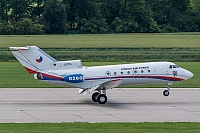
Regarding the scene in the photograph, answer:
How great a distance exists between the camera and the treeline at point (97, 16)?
384 ft

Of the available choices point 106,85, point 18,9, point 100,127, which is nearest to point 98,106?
point 106,85

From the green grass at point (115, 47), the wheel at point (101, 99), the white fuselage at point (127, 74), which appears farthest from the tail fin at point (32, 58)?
the green grass at point (115, 47)

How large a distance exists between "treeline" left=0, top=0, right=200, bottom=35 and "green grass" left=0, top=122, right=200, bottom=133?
84942 millimetres

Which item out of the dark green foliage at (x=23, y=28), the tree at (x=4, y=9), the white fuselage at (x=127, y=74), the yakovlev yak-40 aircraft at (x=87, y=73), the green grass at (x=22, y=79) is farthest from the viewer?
the tree at (x=4, y=9)

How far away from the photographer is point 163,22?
13150 cm

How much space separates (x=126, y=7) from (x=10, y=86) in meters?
83.6

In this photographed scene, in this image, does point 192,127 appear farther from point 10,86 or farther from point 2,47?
point 2,47

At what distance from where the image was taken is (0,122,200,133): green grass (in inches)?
1053

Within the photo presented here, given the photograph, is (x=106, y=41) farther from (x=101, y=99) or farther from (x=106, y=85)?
(x=101, y=99)

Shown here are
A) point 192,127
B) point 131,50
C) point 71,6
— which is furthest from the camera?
point 71,6

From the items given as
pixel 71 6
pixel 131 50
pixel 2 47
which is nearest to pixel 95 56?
pixel 131 50

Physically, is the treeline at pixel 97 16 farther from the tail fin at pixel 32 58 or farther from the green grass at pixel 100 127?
the green grass at pixel 100 127

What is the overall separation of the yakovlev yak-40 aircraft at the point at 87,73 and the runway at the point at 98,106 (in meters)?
1.00

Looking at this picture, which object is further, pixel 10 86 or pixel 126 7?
pixel 126 7
